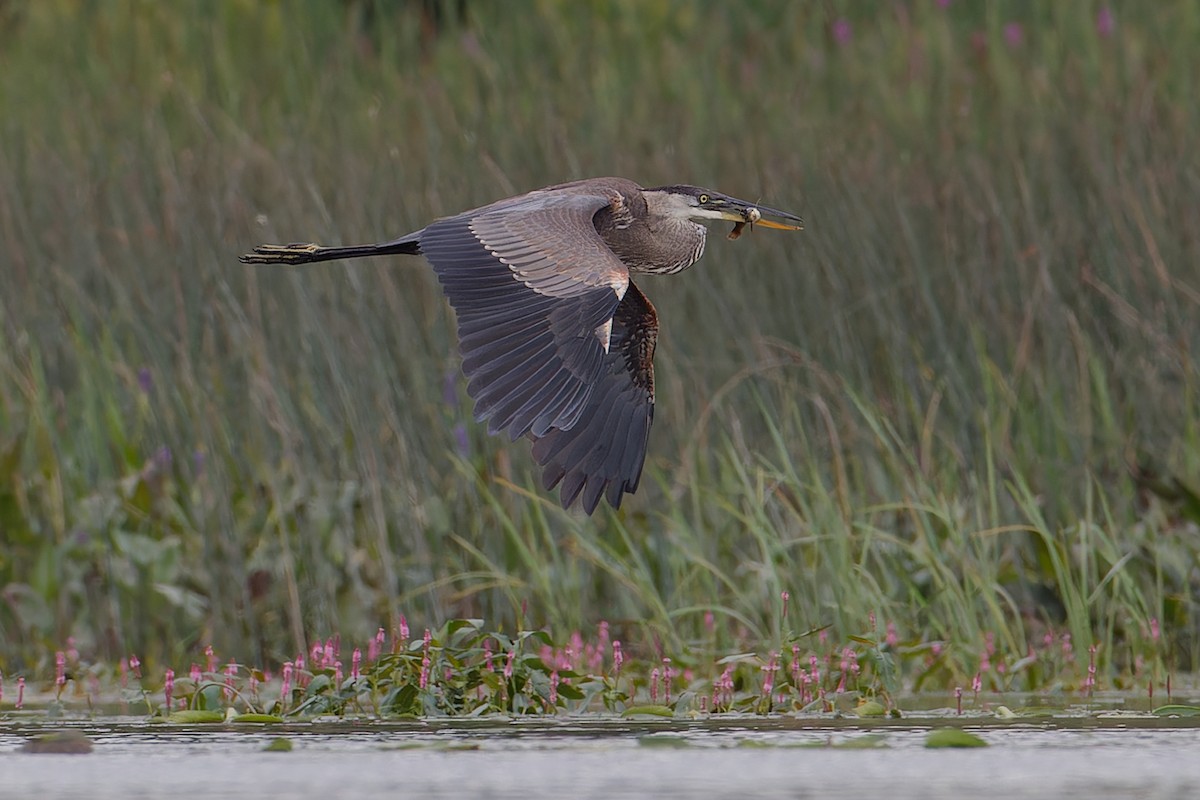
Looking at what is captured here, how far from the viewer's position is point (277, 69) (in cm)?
1111

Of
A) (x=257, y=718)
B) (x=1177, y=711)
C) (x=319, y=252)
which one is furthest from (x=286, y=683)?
(x=1177, y=711)

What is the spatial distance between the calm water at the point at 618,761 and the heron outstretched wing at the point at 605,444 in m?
0.67

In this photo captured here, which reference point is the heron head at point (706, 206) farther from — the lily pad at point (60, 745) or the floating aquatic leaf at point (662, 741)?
the lily pad at point (60, 745)

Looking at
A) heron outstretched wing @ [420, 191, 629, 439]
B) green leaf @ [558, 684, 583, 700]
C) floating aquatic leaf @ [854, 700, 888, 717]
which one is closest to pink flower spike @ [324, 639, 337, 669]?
green leaf @ [558, 684, 583, 700]

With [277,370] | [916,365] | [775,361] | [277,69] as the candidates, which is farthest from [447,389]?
[277,69]

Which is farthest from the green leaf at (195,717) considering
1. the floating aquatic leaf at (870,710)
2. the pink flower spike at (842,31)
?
the pink flower spike at (842,31)

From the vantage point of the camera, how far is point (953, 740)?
4598 millimetres

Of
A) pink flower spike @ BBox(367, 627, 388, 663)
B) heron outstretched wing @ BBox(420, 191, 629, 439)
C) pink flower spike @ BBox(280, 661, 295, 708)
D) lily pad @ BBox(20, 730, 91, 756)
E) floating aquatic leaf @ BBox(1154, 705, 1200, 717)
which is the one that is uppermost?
heron outstretched wing @ BBox(420, 191, 629, 439)

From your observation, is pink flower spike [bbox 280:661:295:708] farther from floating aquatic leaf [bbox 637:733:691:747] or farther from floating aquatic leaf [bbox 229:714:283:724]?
floating aquatic leaf [bbox 637:733:691:747]

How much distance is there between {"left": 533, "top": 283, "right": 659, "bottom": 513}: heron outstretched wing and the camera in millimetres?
5574

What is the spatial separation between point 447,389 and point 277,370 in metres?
0.51

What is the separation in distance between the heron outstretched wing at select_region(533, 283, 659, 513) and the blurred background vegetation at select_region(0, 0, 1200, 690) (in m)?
0.56

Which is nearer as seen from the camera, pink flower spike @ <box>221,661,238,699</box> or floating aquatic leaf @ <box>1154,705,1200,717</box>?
floating aquatic leaf @ <box>1154,705,1200,717</box>

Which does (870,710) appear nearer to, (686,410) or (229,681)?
(229,681)
